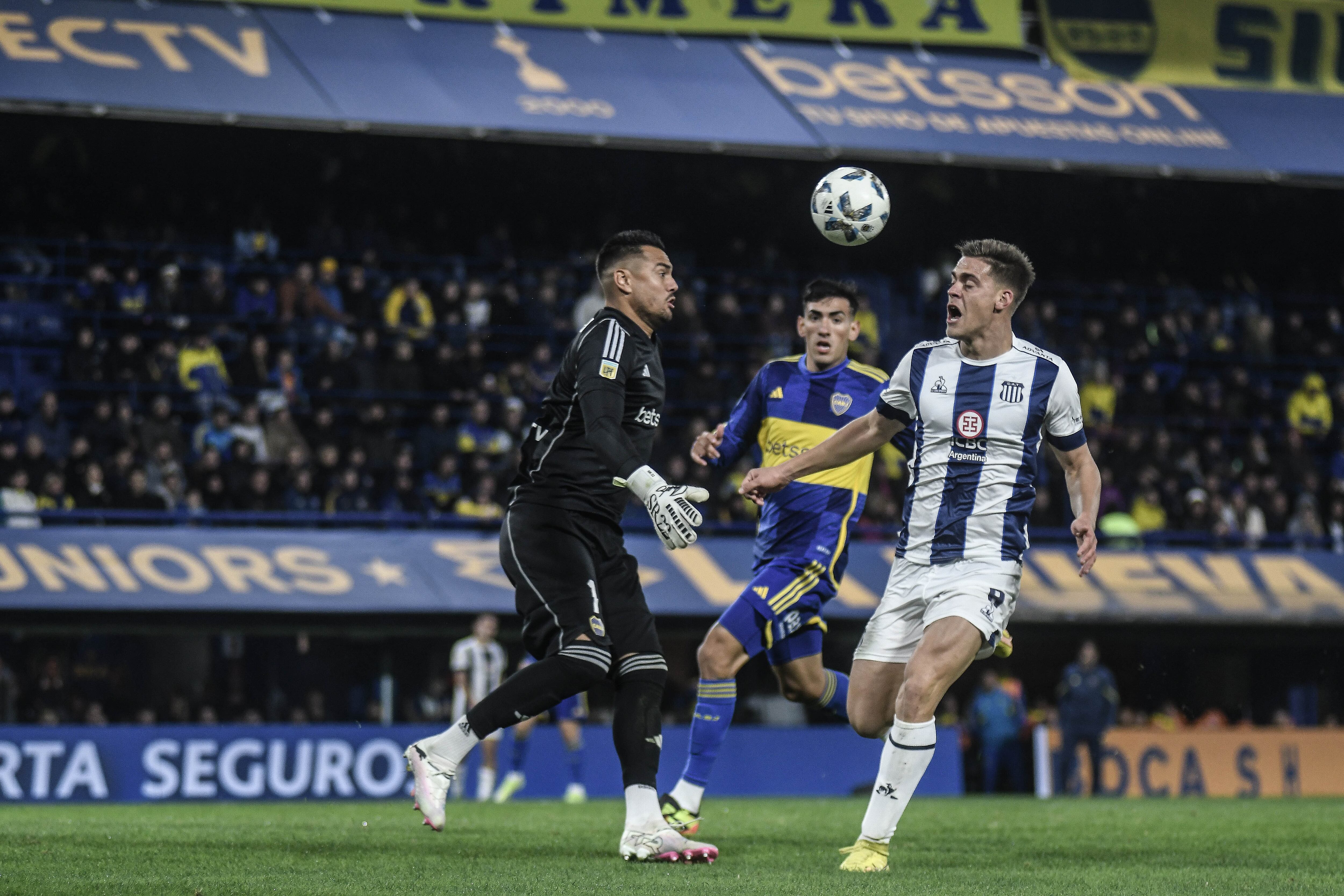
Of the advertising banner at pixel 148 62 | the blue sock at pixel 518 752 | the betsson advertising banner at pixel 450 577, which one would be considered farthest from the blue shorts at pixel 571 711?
the advertising banner at pixel 148 62

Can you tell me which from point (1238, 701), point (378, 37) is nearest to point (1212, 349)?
point (1238, 701)

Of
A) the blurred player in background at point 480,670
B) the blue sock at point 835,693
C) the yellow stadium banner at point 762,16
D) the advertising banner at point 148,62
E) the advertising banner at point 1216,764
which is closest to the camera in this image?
the blue sock at point 835,693

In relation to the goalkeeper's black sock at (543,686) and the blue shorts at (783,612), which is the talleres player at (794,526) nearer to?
the blue shorts at (783,612)

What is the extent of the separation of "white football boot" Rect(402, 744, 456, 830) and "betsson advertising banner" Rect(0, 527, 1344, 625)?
11.0 metres

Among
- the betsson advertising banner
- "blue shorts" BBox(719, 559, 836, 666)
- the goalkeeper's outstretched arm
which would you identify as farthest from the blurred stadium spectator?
the goalkeeper's outstretched arm

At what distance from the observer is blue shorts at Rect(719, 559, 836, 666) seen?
9.47 meters

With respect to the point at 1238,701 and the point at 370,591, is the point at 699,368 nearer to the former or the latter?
the point at 370,591

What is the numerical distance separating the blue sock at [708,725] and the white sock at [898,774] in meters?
1.95

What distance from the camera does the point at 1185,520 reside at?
2353 centimetres

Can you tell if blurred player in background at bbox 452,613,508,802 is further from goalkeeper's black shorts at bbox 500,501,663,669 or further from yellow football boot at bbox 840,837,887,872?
yellow football boot at bbox 840,837,887,872

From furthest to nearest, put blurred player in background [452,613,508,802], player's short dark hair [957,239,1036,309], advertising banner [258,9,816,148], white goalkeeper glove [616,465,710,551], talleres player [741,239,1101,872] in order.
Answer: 1. advertising banner [258,9,816,148]
2. blurred player in background [452,613,508,802]
3. player's short dark hair [957,239,1036,309]
4. talleres player [741,239,1101,872]
5. white goalkeeper glove [616,465,710,551]

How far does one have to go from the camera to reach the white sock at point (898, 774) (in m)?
7.32

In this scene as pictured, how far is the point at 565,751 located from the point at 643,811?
460 inches

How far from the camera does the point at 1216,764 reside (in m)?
20.5
